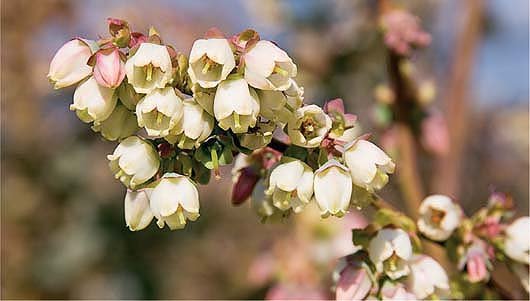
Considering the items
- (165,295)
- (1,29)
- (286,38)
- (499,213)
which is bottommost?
(165,295)

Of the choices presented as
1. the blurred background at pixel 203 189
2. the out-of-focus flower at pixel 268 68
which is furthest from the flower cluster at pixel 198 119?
the blurred background at pixel 203 189

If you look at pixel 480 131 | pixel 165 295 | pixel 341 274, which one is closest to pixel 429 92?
pixel 341 274

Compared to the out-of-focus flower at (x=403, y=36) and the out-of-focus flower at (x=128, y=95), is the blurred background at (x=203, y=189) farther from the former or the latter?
the out-of-focus flower at (x=128, y=95)

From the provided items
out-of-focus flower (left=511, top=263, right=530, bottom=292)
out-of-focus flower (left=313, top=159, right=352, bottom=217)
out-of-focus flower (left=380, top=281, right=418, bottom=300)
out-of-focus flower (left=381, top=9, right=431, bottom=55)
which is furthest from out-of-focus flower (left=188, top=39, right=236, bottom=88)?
out-of-focus flower (left=381, top=9, right=431, bottom=55)

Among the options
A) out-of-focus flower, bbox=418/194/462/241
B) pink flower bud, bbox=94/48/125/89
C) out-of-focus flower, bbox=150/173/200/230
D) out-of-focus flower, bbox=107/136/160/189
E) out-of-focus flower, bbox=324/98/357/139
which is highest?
pink flower bud, bbox=94/48/125/89

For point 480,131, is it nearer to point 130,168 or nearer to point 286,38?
point 286,38

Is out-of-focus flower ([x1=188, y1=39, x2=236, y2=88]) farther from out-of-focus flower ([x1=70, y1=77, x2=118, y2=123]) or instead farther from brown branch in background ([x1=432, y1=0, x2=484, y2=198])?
brown branch in background ([x1=432, y1=0, x2=484, y2=198])

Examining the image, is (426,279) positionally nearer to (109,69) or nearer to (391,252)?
(391,252)
